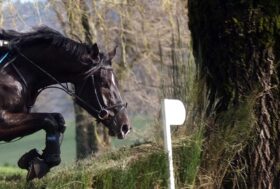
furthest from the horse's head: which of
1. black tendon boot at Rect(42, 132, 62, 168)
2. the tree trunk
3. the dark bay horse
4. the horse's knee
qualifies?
the tree trunk

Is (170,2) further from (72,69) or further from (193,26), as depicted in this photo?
(72,69)

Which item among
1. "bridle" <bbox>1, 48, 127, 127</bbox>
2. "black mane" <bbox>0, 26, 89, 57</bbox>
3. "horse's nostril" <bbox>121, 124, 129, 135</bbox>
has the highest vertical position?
"black mane" <bbox>0, 26, 89, 57</bbox>

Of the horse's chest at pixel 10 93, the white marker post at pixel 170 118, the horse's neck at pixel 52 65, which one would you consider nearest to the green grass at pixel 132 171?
the white marker post at pixel 170 118

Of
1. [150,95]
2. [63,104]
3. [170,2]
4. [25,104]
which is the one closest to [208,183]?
[25,104]

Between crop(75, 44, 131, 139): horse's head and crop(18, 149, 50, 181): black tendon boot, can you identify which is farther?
crop(75, 44, 131, 139): horse's head

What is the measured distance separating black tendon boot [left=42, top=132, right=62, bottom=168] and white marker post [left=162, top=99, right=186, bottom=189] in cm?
104

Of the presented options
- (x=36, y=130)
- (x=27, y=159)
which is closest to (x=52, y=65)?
(x=36, y=130)

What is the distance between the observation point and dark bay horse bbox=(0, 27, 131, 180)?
6844mm

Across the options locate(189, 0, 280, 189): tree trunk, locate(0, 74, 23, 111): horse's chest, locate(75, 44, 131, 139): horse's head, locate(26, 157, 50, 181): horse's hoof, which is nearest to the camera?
locate(26, 157, 50, 181): horse's hoof

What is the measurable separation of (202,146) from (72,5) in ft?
35.5

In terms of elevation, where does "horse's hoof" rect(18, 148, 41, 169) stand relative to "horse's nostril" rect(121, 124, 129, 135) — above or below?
below

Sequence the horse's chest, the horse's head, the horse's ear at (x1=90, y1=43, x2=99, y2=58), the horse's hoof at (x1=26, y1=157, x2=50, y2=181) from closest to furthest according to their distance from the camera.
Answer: the horse's hoof at (x1=26, y1=157, x2=50, y2=181), the horse's chest, the horse's head, the horse's ear at (x1=90, y1=43, x2=99, y2=58)

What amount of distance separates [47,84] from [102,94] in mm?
544

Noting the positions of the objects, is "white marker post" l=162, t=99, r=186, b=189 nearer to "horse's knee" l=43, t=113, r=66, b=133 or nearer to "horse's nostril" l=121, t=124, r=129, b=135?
"horse's nostril" l=121, t=124, r=129, b=135
